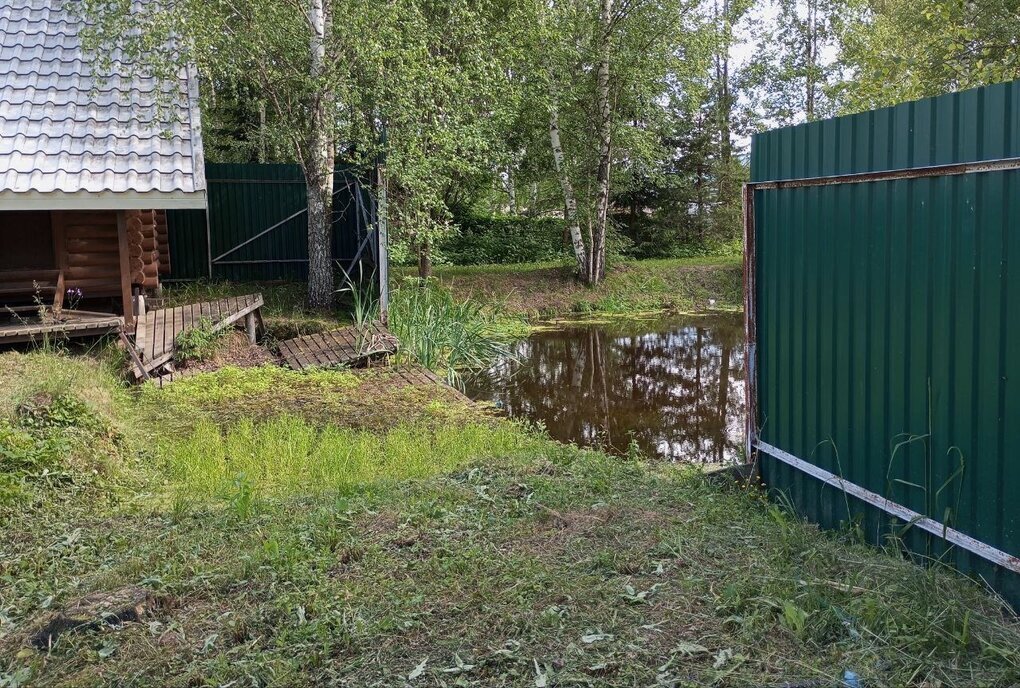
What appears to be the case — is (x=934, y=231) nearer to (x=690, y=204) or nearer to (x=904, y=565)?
(x=904, y=565)

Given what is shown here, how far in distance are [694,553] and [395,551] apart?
140cm

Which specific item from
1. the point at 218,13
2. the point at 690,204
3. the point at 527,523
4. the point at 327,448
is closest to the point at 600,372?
the point at 327,448

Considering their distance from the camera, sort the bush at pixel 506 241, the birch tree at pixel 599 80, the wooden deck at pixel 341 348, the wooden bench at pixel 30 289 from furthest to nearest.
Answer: the bush at pixel 506 241, the birch tree at pixel 599 80, the wooden deck at pixel 341 348, the wooden bench at pixel 30 289

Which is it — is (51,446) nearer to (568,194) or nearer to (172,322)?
(172,322)

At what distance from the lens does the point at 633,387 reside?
11.5 metres

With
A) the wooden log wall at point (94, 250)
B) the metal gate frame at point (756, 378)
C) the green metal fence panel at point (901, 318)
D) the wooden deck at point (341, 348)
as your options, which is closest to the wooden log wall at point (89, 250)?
the wooden log wall at point (94, 250)

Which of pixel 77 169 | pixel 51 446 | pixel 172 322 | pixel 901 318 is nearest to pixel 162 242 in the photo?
pixel 172 322

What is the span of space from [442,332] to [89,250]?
15.3 ft

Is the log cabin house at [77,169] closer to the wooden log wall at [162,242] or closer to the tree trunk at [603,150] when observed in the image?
the wooden log wall at [162,242]

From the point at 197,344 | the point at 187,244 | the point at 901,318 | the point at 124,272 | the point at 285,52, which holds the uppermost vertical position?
the point at 285,52

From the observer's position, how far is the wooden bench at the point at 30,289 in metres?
10.7

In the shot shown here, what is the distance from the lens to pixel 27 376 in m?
7.98

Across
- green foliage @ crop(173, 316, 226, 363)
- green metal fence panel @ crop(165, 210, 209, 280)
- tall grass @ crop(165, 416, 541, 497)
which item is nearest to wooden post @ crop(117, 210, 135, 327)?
green foliage @ crop(173, 316, 226, 363)

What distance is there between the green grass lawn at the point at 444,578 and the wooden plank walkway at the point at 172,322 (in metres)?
3.23
